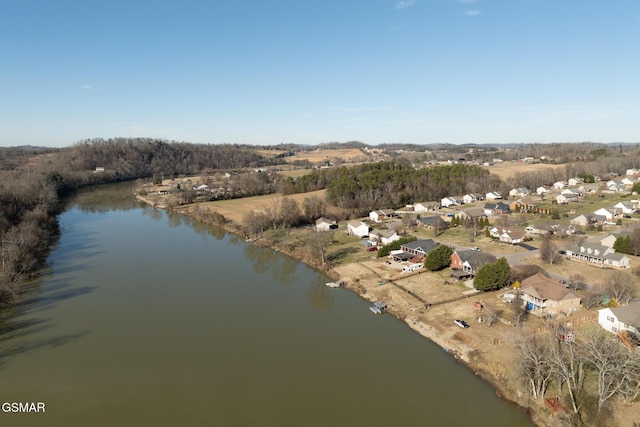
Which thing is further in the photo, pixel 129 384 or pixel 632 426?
pixel 129 384

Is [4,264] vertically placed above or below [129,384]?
above

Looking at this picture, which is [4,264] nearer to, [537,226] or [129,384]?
[129,384]

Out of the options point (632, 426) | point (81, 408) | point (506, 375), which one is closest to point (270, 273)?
point (81, 408)

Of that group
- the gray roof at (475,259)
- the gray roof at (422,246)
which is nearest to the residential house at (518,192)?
the gray roof at (422,246)

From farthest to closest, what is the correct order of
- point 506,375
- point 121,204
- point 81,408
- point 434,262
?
point 121,204 → point 434,262 → point 506,375 → point 81,408

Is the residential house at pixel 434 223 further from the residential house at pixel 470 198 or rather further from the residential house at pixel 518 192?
the residential house at pixel 518 192

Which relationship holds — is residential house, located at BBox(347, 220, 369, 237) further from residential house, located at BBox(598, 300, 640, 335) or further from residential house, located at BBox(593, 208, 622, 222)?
residential house, located at BBox(593, 208, 622, 222)

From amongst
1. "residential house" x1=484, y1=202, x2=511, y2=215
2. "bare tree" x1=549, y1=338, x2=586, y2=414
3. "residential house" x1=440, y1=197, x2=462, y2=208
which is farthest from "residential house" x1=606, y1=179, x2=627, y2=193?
"bare tree" x1=549, y1=338, x2=586, y2=414
